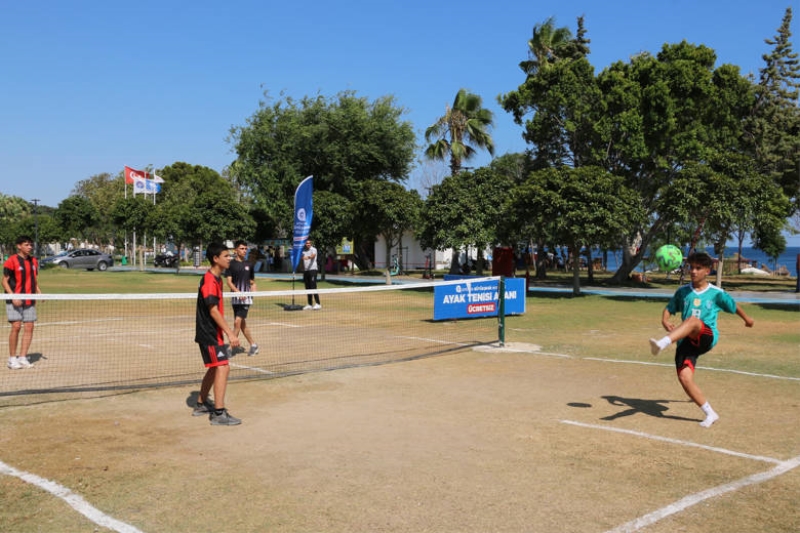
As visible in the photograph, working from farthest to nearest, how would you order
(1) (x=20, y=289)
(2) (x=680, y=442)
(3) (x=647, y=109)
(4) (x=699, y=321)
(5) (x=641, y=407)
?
1. (3) (x=647, y=109)
2. (1) (x=20, y=289)
3. (5) (x=641, y=407)
4. (4) (x=699, y=321)
5. (2) (x=680, y=442)

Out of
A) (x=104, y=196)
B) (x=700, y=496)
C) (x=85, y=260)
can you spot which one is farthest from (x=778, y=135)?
Answer: (x=104, y=196)

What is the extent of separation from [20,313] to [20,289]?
0.37 m

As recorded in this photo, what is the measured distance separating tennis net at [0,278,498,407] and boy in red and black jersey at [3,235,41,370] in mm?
275

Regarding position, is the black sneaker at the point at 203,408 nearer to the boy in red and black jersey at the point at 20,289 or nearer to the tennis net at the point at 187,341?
the tennis net at the point at 187,341

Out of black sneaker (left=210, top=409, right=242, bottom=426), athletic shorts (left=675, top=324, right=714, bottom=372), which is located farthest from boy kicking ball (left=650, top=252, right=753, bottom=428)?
black sneaker (left=210, top=409, right=242, bottom=426)

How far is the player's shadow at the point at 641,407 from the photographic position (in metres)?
7.26

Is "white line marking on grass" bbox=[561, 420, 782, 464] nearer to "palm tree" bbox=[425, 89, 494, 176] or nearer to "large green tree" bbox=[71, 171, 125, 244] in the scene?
"palm tree" bbox=[425, 89, 494, 176]

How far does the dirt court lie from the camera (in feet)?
14.5

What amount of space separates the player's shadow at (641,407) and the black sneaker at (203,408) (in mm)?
4367

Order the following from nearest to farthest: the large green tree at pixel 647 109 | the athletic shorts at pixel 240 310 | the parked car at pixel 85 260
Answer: the athletic shorts at pixel 240 310 < the large green tree at pixel 647 109 < the parked car at pixel 85 260

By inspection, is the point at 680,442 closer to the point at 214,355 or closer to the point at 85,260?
the point at 214,355

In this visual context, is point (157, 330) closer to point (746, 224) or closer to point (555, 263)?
point (746, 224)

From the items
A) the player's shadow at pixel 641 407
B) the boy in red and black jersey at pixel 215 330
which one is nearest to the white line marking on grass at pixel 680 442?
the player's shadow at pixel 641 407

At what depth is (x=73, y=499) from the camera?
4703 mm
